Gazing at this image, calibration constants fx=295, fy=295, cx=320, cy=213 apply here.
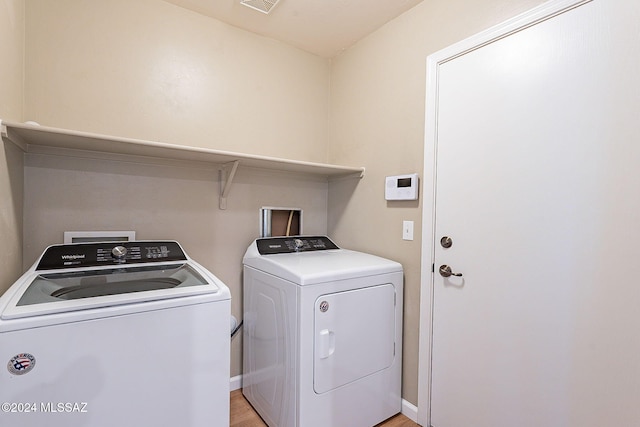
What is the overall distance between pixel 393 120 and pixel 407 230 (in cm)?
75

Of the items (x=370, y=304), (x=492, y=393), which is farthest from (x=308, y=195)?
(x=492, y=393)

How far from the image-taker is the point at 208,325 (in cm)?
114

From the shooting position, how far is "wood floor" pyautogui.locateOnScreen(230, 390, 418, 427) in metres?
1.78

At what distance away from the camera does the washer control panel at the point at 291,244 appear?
1.99m

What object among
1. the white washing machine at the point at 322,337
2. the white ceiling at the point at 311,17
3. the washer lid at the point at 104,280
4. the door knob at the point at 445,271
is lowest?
the white washing machine at the point at 322,337

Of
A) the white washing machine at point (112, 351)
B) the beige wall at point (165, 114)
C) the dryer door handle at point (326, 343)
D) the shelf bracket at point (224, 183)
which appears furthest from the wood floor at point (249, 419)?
the shelf bracket at point (224, 183)

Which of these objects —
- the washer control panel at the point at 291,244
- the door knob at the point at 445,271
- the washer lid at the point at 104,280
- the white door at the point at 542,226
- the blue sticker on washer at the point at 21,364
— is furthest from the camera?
the washer control panel at the point at 291,244

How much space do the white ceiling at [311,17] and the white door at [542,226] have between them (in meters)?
0.63

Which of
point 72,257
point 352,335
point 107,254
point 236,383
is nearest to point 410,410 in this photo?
point 352,335

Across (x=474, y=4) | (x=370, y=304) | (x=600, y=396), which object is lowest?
(x=600, y=396)

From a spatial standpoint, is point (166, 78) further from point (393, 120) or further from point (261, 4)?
point (393, 120)

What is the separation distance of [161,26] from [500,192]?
2.19 metres

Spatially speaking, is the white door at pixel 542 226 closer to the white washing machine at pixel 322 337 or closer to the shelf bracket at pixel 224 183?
the white washing machine at pixel 322 337

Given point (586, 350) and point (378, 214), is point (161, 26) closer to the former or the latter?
point (378, 214)
